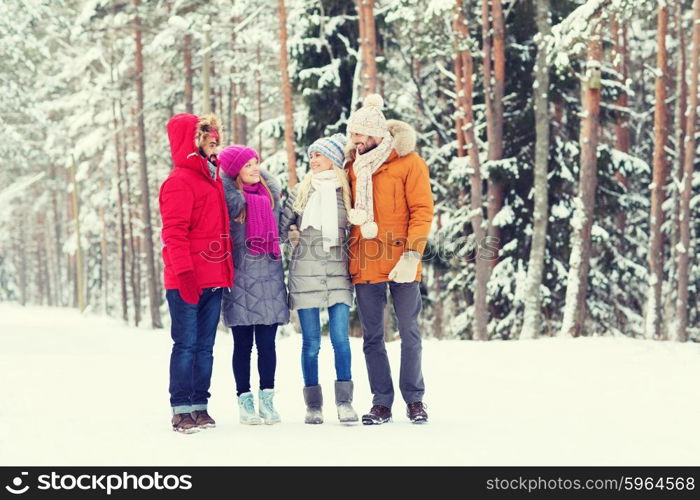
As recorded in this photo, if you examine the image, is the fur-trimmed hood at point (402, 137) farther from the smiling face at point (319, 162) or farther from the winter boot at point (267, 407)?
the winter boot at point (267, 407)

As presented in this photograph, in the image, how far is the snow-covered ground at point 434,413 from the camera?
18.4ft

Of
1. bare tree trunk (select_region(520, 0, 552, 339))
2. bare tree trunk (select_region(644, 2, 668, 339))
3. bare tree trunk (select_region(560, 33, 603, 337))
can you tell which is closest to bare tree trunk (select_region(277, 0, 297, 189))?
bare tree trunk (select_region(520, 0, 552, 339))

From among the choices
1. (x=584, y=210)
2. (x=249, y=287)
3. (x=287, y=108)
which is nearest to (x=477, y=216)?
(x=584, y=210)

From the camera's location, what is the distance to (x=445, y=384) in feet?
32.3

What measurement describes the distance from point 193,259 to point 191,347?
25.6 inches

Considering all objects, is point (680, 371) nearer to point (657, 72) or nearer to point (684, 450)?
point (684, 450)

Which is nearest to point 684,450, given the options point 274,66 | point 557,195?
point 557,195

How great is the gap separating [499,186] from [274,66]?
30.3 feet

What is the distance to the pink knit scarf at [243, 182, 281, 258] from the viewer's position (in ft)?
22.4

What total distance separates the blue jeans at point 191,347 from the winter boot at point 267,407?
444 millimetres

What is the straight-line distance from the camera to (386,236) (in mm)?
6871

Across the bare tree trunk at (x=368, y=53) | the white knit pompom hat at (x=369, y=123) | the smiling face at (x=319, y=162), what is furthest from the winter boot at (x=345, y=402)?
the bare tree trunk at (x=368, y=53)

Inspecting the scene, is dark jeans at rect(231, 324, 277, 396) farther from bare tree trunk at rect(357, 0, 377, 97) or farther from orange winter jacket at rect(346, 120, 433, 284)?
bare tree trunk at rect(357, 0, 377, 97)

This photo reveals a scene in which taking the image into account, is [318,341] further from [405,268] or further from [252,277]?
[405,268]
